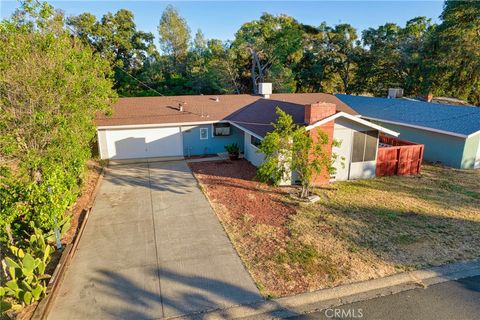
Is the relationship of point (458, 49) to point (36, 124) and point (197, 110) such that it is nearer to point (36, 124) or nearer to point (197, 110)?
point (197, 110)

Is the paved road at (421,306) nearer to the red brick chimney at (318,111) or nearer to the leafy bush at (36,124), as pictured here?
the leafy bush at (36,124)

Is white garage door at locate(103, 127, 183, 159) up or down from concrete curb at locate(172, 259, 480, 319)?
up

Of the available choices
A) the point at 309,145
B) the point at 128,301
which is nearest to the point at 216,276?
the point at 128,301

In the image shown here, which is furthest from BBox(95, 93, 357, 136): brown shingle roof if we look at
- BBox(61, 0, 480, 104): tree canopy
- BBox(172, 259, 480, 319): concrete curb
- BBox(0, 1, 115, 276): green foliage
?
BBox(61, 0, 480, 104): tree canopy

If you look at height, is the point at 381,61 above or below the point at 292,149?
above

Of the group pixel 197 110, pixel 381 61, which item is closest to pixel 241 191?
pixel 197 110

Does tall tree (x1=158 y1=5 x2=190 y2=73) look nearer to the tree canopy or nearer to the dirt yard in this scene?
the tree canopy
